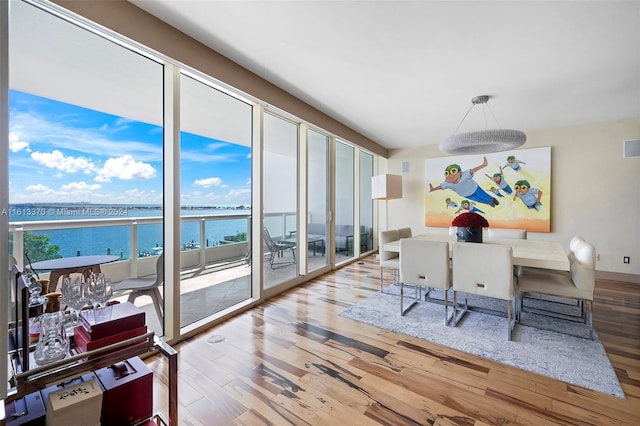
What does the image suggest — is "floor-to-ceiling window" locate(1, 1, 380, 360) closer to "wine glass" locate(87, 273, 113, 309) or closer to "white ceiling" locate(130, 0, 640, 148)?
"white ceiling" locate(130, 0, 640, 148)

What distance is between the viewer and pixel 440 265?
2770mm

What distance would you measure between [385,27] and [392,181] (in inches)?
128

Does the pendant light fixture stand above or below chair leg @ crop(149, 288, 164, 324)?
above

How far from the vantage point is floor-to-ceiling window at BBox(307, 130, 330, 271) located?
15.2 feet

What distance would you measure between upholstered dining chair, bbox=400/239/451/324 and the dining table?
8.93ft

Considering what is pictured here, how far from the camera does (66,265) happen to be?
6.84 feet

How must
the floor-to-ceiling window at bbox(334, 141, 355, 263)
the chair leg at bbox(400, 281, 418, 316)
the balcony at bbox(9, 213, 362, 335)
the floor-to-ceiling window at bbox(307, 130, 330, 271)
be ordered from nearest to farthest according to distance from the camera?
1. the balcony at bbox(9, 213, 362, 335)
2. the chair leg at bbox(400, 281, 418, 316)
3. the floor-to-ceiling window at bbox(307, 130, 330, 271)
4. the floor-to-ceiling window at bbox(334, 141, 355, 263)

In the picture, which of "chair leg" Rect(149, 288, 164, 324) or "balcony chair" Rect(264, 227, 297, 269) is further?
"balcony chair" Rect(264, 227, 297, 269)

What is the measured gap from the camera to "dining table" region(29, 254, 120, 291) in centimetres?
202

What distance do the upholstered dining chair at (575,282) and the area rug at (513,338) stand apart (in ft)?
0.75

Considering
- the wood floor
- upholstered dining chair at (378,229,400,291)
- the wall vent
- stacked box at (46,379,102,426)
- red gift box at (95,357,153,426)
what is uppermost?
the wall vent

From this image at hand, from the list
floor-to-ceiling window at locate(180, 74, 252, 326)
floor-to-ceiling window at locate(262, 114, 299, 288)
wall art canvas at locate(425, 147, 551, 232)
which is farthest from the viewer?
wall art canvas at locate(425, 147, 551, 232)

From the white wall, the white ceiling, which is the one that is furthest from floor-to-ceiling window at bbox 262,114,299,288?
the white wall

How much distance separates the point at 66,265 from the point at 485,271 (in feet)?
11.1
